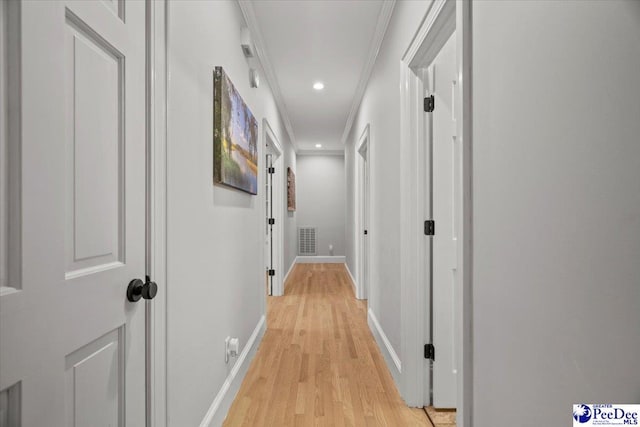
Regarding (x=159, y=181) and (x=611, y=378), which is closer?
(x=611, y=378)

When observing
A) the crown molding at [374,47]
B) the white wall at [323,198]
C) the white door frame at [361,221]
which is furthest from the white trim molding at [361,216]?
the white wall at [323,198]

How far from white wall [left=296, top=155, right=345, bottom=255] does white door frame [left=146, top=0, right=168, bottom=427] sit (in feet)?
21.7

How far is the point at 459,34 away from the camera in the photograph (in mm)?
1164

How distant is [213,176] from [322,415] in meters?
1.41

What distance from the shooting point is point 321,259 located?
7676 mm

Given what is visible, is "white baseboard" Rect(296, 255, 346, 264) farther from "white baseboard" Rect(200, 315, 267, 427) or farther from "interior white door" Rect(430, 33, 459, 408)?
"interior white door" Rect(430, 33, 459, 408)

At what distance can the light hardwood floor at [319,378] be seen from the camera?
71.4 inches

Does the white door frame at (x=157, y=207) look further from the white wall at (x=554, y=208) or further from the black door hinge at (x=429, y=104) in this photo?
the black door hinge at (x=429, y=104)

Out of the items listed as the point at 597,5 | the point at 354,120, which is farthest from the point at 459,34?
the point at 354,120

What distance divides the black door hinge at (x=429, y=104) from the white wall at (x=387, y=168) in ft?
0.91

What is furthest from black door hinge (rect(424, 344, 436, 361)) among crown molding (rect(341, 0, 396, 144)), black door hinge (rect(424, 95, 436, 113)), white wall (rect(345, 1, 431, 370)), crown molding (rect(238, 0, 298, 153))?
crown molding (rect(238, 0, 298, 153))

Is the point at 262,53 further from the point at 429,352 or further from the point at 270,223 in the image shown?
the point at 429,352

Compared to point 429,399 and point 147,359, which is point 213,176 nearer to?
point 147,359

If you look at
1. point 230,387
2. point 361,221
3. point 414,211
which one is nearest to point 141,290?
point 230,387
